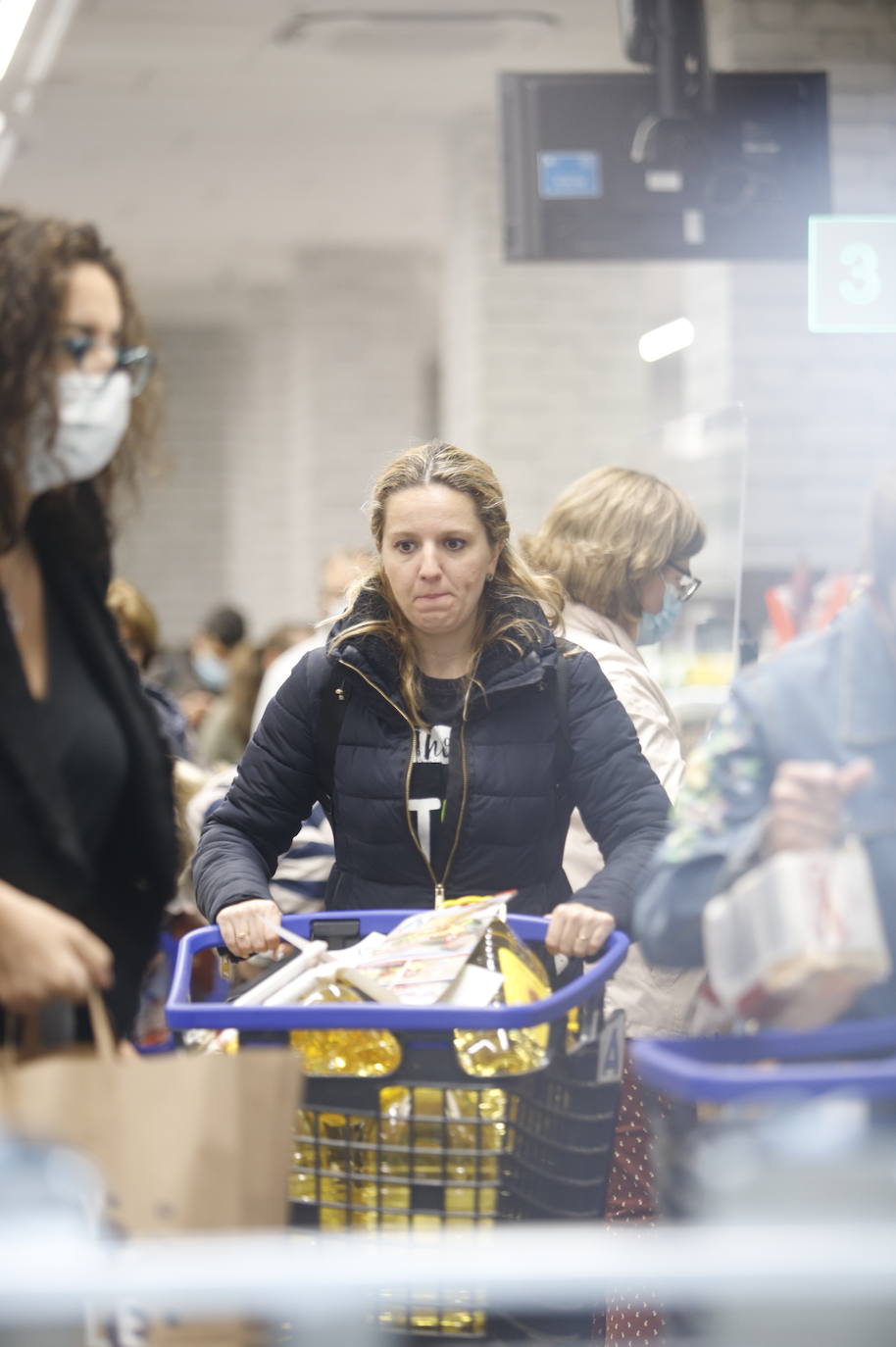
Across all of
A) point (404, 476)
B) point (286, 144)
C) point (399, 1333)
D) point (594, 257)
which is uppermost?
point (286, 144)

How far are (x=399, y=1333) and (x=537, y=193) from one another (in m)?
4.27

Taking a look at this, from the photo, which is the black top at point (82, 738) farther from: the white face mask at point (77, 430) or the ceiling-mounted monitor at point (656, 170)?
the ceiling-mounted monitor at point (656, 170)

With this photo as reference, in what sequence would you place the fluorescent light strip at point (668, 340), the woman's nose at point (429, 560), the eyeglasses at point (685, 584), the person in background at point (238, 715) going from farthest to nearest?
the person in background at point (238, 715) < the fluorescent light strip at point (668, 340) < the eyeglasses at point (685, 584) < the woman's nose at point (429, 560)

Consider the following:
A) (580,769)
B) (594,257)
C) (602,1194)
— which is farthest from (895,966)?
(594,257)

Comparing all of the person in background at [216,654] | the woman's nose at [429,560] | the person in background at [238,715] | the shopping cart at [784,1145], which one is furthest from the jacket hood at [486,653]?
the person in background at [216,654]

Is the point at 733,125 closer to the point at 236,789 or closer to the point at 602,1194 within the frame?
the point at 236,789

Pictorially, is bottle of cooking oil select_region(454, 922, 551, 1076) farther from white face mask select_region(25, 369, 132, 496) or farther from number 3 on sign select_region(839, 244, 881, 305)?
number 3 on sign select_region(839, 244, 881, 305)

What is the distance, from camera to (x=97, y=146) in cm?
980

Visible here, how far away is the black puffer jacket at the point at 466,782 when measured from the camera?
2352 mm

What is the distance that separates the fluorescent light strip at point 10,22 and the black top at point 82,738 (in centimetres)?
294

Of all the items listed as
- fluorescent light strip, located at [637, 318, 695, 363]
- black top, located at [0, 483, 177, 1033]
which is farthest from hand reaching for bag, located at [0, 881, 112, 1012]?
fluorescent light strip, located at [637, 318, 695, 363]

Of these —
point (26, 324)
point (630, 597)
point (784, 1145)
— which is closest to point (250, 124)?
point (630, 597)

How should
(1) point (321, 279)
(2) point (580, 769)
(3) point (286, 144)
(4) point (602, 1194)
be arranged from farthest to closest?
(1) point (321, 279) < (3) point (286, 144) < (2) point (580, 769) < (4) point (602, 1194)

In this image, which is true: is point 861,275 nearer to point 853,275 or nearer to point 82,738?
point 853,275
